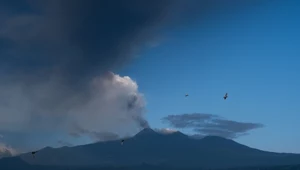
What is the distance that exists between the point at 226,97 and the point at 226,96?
398 millimetres

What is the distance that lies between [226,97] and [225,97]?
1.36 metres

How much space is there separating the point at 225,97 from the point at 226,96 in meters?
1.63

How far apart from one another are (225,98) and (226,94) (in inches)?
97.4

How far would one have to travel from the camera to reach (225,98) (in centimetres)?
12706

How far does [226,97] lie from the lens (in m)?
130

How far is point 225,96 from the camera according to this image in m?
128

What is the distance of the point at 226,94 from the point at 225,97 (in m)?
1.35

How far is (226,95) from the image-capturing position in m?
A: 130

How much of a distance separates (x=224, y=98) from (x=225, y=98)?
87 centimetres

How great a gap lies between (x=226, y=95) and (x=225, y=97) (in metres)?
1.83

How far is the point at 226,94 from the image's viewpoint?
12912cm

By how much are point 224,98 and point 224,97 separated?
0.75m
